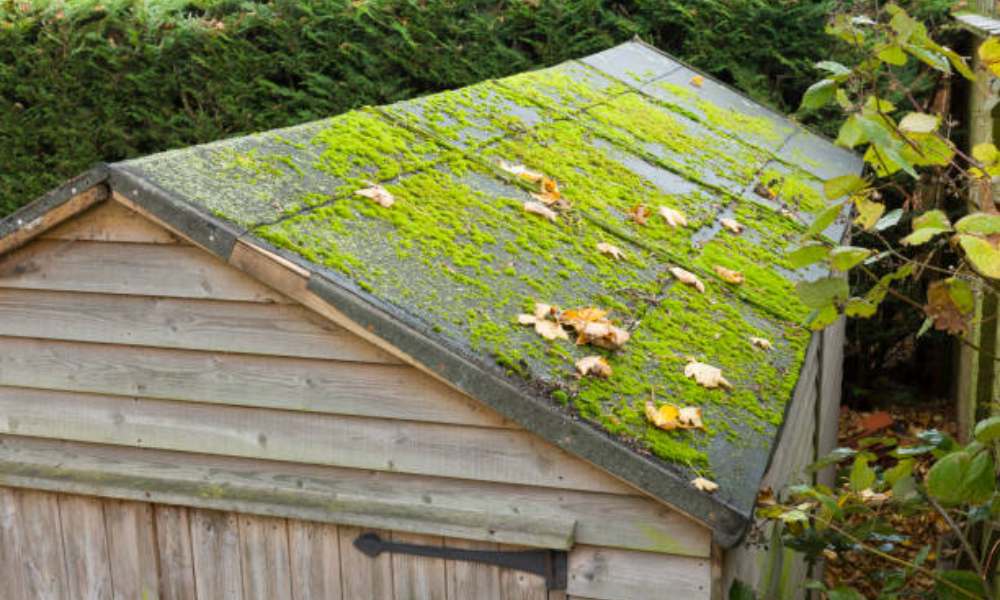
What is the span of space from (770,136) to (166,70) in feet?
18.7

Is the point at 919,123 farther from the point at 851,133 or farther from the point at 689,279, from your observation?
the point at 689,279

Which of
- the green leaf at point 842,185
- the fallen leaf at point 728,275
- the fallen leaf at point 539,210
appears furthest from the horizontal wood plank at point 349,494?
the fallen leaf at point 728,275

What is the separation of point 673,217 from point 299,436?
2.27 metres

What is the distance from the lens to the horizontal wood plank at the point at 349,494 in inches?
134

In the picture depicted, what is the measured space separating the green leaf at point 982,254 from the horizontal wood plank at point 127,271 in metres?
2.16

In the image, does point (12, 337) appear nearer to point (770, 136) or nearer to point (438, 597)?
point (438, 597)

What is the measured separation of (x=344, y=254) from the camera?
368 cm

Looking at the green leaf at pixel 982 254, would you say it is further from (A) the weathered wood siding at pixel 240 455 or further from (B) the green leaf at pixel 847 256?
(A) the weathered wood siding at pixel 240 455

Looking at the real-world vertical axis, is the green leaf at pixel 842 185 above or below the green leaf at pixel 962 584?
above

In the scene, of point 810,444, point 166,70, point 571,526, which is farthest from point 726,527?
point 166,70

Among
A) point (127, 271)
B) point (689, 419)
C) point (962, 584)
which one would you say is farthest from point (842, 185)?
point (127, 271)

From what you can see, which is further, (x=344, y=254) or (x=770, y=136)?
(x=770, y=136)

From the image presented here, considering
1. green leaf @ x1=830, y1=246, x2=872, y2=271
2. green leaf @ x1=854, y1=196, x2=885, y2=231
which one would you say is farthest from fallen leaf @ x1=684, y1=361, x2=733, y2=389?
green leaf @ x1=830, y1=246, x2=872, y2=271

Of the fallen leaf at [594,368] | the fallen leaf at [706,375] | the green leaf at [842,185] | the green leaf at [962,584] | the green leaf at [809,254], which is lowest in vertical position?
the green leaf at [962,584]
